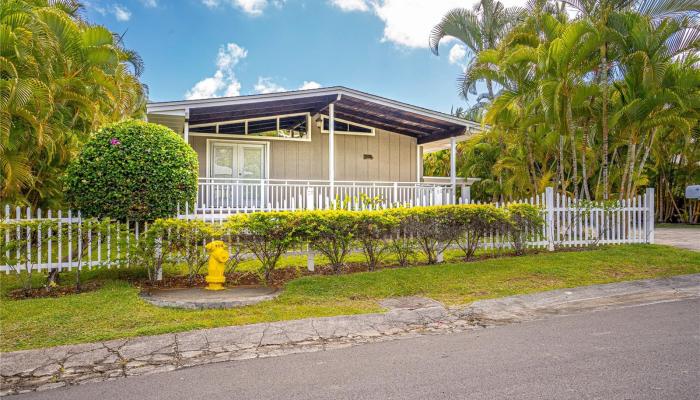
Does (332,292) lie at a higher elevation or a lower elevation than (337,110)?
lower

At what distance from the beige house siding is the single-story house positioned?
0.03 meters

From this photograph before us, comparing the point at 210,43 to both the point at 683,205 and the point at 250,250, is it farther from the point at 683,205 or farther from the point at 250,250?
the point at 683,205

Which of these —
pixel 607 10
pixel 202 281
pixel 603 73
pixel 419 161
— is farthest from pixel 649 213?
pixel 202 281

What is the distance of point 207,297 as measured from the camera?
22.1ft

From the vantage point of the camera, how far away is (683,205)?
24234 mm

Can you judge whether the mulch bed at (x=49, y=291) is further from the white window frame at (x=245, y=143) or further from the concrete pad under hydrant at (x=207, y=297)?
the white window frame at (x=245, y=143)

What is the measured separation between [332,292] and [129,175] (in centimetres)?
380

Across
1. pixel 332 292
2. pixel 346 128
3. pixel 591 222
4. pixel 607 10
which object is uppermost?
pixel 607 10

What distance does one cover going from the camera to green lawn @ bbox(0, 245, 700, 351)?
5.50 metres

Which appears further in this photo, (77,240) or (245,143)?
(245,143)

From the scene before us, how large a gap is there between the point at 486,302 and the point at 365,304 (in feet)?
5.76

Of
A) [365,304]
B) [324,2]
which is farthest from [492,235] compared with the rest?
[324,2]

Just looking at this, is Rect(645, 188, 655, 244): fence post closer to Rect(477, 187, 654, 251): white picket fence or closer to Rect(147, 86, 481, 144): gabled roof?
Rect(477, 187, 654, 251): white picket fence

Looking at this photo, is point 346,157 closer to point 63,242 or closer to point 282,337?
point 63,242
